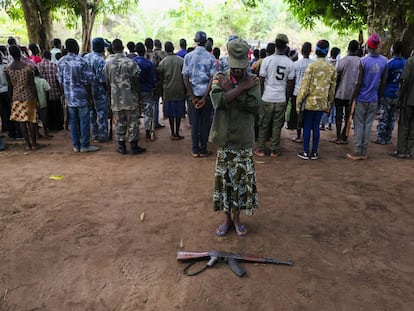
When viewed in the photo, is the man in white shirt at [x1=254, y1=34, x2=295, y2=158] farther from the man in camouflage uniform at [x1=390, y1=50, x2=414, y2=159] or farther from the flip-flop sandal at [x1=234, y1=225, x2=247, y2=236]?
the flip-flop sandal at [x1=234, y1=225, x2=247, y2=236]

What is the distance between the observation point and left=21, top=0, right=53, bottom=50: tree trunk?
32.6 ft

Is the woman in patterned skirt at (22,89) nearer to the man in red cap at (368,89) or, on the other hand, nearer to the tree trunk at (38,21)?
the tree trunk at (38,21)

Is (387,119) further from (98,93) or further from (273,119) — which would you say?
(98,93)

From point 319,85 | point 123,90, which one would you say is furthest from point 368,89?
point 123,90

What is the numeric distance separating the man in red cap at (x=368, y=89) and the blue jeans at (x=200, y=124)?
2491 millimetres

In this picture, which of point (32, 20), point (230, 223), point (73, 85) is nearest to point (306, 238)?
point (230, 223)

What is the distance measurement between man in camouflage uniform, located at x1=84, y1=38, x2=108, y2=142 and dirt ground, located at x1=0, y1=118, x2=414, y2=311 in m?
1.27

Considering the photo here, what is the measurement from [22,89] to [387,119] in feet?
23.0

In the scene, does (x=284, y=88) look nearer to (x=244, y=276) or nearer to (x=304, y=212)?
(x=304, y=212)

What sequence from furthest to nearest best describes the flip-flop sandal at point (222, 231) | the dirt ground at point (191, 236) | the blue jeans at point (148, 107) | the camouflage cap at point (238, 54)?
the blue jeans at point (148, 107), the flip-flop sandal at point (222, 231), the camouflage cap at point (238, 54), the dirt ground at point (191, 236)

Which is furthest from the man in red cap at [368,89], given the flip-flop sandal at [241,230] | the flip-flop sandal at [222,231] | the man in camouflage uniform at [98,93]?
the man in camouflage uniform at [98,93]

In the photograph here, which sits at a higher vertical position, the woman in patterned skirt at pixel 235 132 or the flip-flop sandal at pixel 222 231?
the woman in patterned skirt at pixel 235 132

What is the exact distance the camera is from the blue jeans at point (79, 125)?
5.82 metres

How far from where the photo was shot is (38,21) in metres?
10.1
